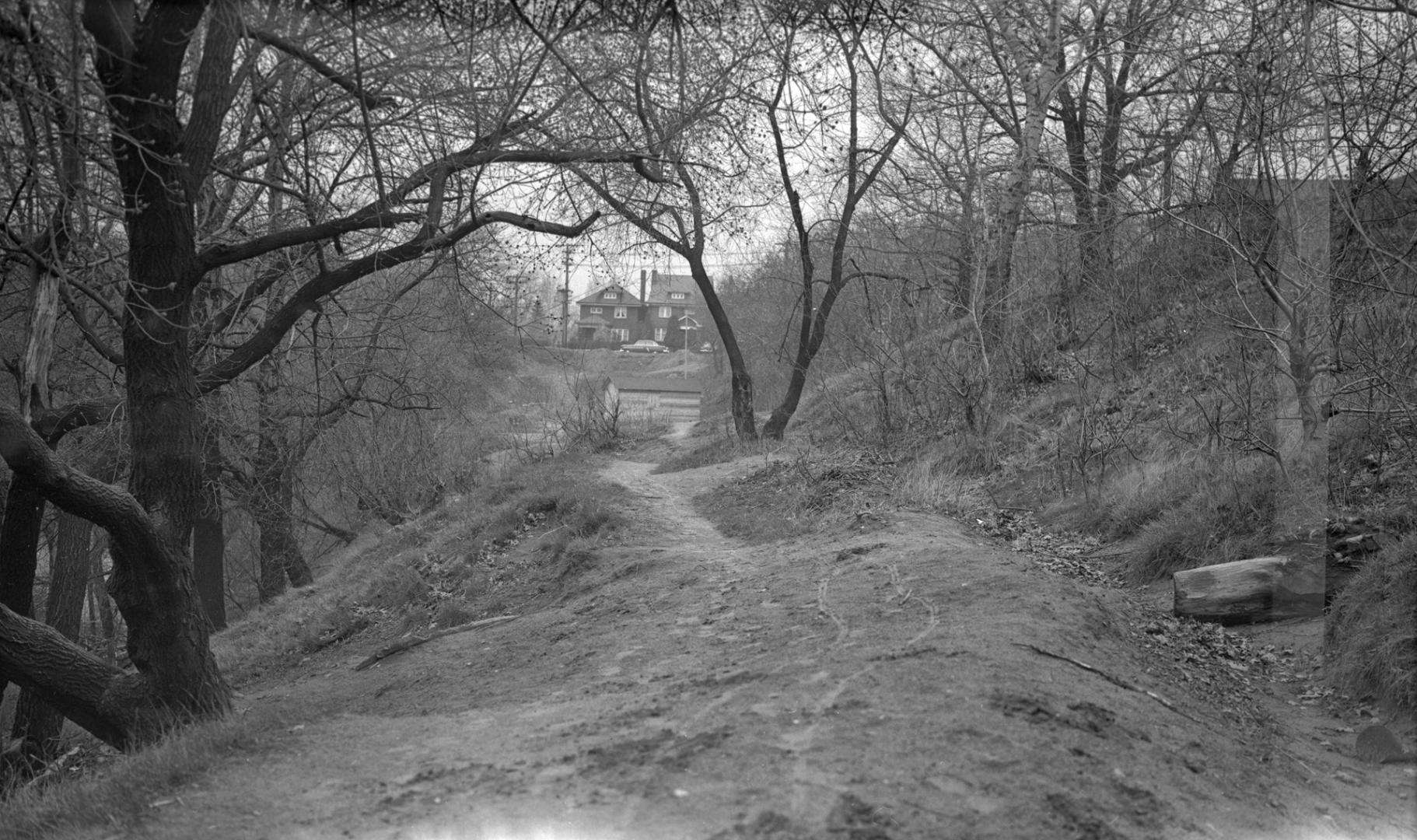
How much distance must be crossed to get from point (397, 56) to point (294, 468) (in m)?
11.6

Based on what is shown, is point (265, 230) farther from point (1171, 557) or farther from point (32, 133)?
point (1171, 557)

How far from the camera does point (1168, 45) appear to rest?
10.2 metres

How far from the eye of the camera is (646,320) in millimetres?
34406

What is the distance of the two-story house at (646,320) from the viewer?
28.1 m

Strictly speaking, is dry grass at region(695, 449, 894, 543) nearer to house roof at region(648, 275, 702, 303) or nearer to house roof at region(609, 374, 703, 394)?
house roof at region(648, 275, 702, 303)

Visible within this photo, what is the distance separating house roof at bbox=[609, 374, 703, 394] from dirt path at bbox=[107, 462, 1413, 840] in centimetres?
2445

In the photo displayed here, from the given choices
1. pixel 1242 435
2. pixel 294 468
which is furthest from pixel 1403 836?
pixel 294 468

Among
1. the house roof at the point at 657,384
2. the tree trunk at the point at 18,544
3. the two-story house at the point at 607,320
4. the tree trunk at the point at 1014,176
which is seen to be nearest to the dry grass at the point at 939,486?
the tree trunk at the point at 1014,176

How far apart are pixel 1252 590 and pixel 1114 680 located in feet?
7.95

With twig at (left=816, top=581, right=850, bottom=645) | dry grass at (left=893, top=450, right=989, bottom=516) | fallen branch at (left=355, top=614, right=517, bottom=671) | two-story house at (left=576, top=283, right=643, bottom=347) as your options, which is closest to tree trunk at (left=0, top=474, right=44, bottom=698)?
fallen branch at (left=355, top=614, right=517, bottom=671)

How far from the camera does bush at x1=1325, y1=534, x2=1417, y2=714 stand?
510cm

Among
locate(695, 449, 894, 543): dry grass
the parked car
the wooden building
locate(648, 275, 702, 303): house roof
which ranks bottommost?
locate(695, 449, 894, 543): dry grass

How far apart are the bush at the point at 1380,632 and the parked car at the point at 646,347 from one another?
94.6 ft

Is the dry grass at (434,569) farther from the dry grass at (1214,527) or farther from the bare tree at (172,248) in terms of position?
the dry grass at (1214,527)
